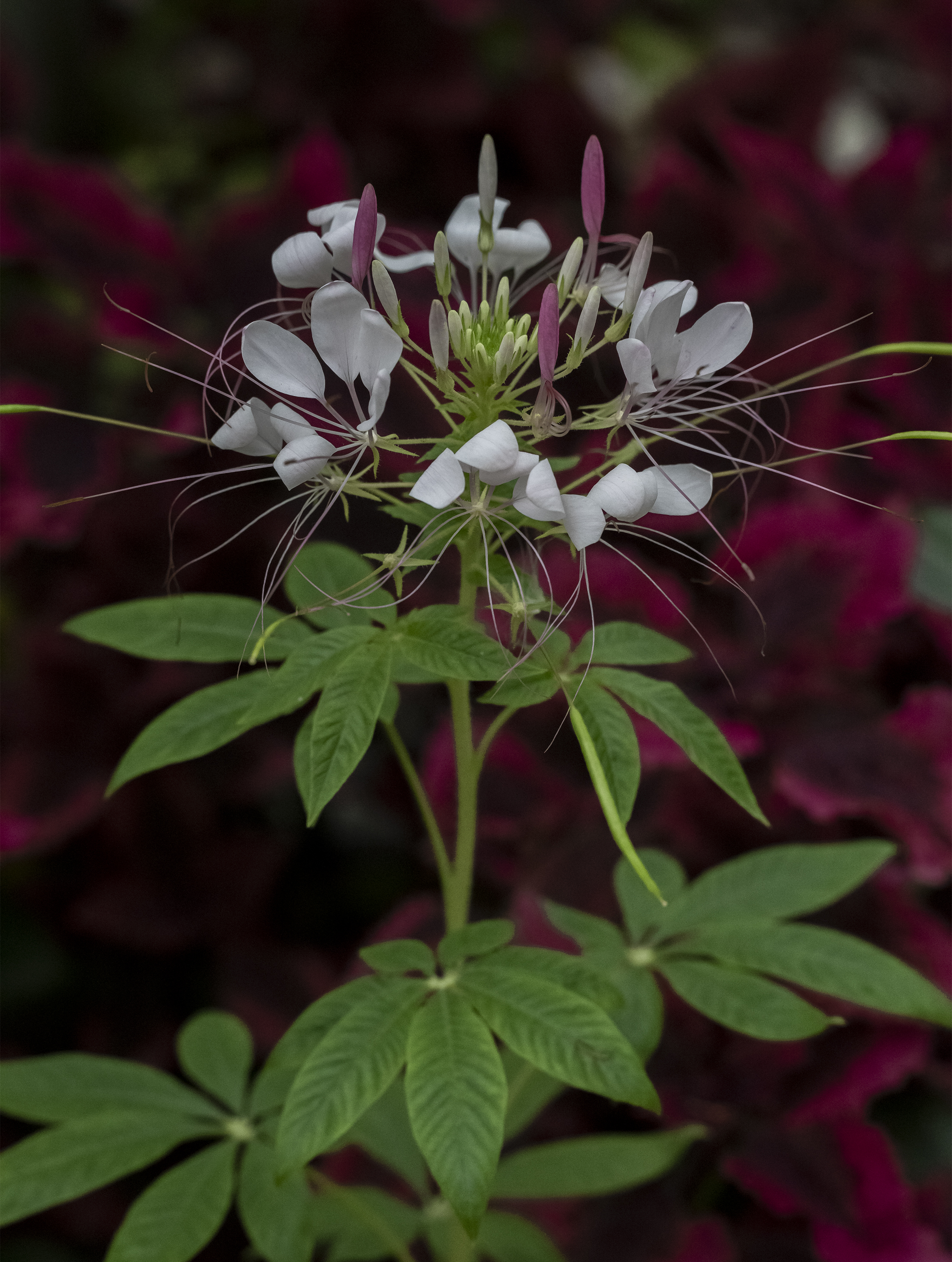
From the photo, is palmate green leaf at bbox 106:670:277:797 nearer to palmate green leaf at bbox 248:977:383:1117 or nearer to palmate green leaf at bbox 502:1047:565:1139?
palmate green leaf at bbox 248:977:383:1117

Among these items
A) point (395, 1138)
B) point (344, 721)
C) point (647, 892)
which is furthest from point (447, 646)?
point (395, 1138)

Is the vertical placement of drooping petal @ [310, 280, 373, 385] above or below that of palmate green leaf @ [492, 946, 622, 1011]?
above

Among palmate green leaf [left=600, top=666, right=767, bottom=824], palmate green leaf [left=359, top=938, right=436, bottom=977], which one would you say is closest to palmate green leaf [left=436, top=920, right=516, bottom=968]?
palmate green leaf [left=359, top=938, right=436, bottom=977]

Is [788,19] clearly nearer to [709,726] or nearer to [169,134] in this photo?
[169,134]

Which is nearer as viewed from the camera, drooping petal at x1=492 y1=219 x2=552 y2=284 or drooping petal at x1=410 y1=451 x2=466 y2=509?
drooping petal at x1=410 y1=451 x2=466 y2=509

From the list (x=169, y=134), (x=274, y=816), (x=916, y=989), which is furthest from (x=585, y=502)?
(x=169, y=134)

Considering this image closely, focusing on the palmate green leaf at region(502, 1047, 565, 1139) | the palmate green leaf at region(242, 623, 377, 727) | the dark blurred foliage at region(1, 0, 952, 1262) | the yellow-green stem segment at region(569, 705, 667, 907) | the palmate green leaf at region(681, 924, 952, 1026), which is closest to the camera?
the yellow-green stem segment at region(569, 705, 667, 907)
